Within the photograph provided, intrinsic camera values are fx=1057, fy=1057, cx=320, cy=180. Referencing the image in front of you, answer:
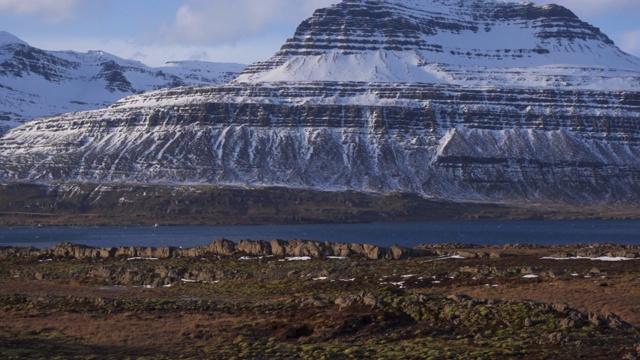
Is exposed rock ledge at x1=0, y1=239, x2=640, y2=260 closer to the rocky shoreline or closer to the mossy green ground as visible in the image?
the rocky shoreline

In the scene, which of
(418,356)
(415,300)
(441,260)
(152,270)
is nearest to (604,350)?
(418,356)

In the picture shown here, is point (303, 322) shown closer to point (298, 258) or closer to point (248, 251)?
point (298, 258)

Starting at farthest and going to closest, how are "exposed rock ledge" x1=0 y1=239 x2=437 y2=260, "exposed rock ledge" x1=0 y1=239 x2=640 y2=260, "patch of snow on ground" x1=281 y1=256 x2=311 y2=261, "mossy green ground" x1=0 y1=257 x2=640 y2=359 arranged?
"exposed rock ledge" x1=0 y1=239 x2=437 y2=260 → "exposed rock ledge" x1=0 y1=239 x2=640 y2=260 → "patch of snow on ground" x1=281 y1=256 x2=311 y2=261 → "mossy green ground" x1=0 y1=257 x2=640 y2=359

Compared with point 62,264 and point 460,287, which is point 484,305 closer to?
point 460,287

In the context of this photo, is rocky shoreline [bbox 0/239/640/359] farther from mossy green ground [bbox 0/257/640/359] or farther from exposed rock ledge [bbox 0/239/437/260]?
exposed rock ledge [bbox 0/239/437/260]

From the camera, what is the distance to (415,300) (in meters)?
46.0

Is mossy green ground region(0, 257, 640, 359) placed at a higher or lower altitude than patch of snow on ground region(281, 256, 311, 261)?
lower

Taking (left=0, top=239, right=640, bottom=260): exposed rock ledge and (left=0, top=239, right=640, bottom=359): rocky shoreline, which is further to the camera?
(left=0, top=239, right=640, bottom=260): exposed rock ledge

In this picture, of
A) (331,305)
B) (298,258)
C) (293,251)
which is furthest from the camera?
(293,251)

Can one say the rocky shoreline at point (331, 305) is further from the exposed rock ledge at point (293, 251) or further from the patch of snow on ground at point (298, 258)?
the exposed rock ledge at point (293, 251)

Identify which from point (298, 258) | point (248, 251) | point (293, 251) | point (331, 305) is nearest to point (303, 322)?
point (331, 305)

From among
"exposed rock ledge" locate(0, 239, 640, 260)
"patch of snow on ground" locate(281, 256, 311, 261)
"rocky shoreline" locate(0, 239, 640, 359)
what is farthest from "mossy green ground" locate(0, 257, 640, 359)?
"exposed rock ledge" locate(0, 239, 640, 260)

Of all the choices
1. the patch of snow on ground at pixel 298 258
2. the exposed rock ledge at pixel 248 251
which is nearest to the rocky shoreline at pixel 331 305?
the patch of snow on ground at pixel 298 258

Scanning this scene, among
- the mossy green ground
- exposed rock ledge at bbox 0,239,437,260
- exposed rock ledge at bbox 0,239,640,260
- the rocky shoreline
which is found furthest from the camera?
exposed rock ledge at bbox 0,239,437,260
